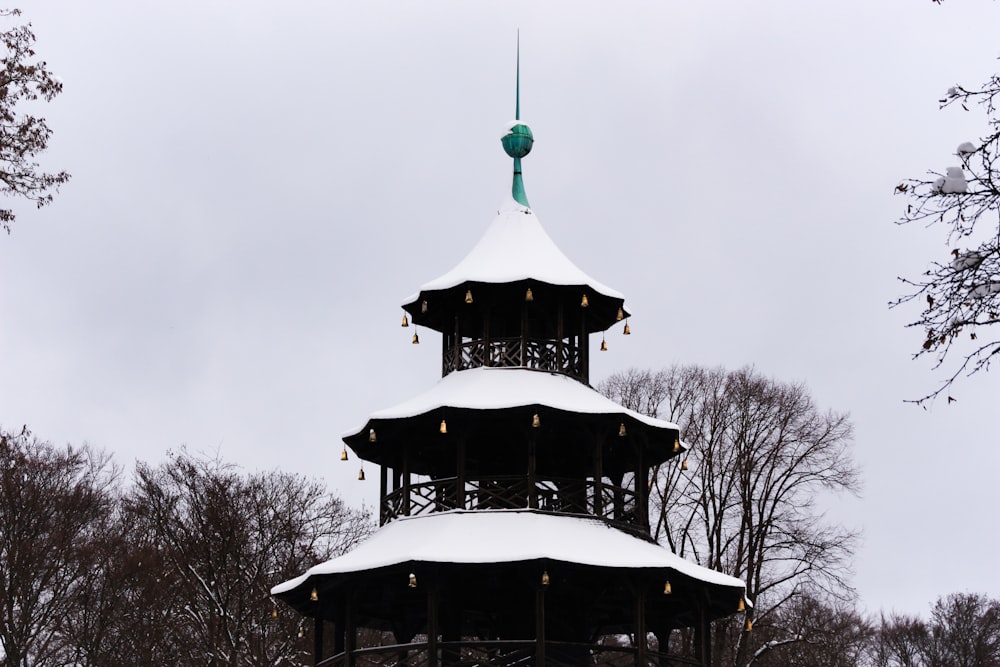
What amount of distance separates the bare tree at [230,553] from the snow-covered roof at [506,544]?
44.2 feet

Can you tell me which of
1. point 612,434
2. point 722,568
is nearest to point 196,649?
point 722,568

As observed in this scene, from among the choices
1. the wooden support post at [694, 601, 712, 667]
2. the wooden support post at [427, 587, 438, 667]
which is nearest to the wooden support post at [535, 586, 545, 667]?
the wooden support post at [427, 587, 438, 667]

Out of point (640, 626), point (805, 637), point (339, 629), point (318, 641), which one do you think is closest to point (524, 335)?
point (640, 626)

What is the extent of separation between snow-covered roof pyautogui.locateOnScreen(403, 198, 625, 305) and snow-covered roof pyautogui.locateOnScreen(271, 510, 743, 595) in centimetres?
546

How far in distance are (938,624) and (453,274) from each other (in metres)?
48.0

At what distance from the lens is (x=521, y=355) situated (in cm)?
3297

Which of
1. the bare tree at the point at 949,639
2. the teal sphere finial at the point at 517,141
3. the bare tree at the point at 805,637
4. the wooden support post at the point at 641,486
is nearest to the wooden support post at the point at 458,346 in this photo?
the wooden support post at the point at 641,486

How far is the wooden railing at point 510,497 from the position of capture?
30703mm

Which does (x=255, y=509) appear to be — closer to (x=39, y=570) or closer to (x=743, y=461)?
(x=39, y=570)

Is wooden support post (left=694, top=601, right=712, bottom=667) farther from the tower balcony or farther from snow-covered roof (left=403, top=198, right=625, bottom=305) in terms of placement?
snow-covered roof (left=403, top=198, right=625, bottom=305)

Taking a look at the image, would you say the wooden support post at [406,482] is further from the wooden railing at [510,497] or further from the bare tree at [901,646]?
the bare tree at [901,646]

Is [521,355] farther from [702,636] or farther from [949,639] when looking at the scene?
[949,639]

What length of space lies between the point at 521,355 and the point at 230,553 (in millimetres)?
15943

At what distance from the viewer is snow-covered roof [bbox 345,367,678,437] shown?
99.8 ft
